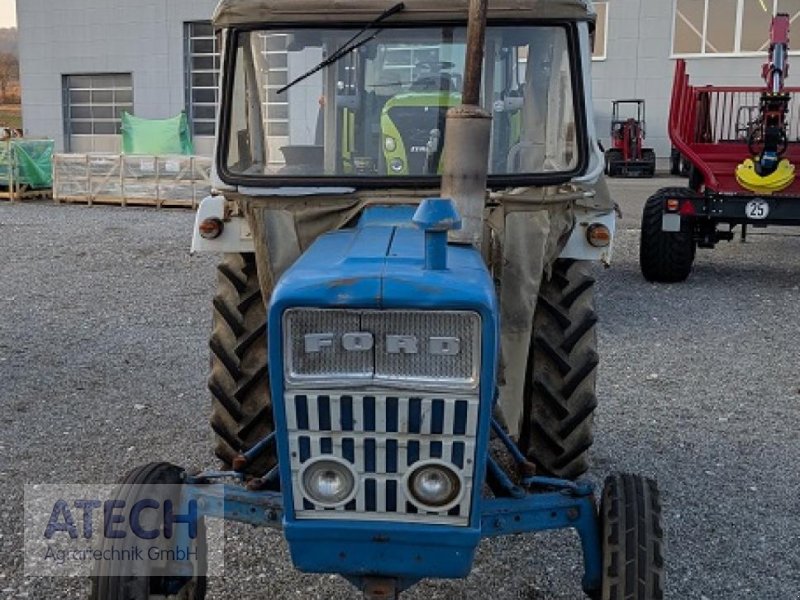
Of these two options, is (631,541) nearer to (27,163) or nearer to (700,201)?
(700,201)

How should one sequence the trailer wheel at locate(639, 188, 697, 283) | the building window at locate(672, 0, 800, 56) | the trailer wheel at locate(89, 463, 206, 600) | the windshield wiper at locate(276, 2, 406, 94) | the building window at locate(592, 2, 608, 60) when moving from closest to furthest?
1. the trailer wheel at locate(89, 463, 206, 600)
2. the windshield wiper at locate(276, 2, 406, 94)
3. the trailer wheel at locate(639, 188, 697, 283)
4. the building window at locate(672, 0, 800, 56)
5. the building window at locate(592, 2, 608, 60)

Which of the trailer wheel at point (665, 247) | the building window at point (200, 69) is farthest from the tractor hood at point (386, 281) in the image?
the building window at point (200, 69)

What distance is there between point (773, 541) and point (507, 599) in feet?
4.26

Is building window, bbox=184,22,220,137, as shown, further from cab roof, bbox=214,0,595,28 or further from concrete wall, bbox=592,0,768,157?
cab roof, bbox=214,0,595,28

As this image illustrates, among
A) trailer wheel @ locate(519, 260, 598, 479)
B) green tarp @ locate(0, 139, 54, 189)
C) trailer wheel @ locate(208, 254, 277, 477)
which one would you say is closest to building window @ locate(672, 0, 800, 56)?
green tarp @ locate(0, 139, 54, 189)

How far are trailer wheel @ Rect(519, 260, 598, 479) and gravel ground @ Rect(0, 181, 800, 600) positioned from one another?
0.48m

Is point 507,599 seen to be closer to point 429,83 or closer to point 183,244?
point 429,83

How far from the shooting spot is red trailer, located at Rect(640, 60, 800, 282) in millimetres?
9312

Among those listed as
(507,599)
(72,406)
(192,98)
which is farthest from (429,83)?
(192,98)

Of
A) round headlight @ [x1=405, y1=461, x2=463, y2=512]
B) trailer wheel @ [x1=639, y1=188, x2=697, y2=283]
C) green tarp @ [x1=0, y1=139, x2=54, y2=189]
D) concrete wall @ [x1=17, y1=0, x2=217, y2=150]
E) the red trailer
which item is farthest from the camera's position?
concrete wall @ [x1=17, y1=0, x2=217, y2=150]

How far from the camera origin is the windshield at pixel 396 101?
3846 millimetres

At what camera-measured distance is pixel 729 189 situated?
31.5 ft

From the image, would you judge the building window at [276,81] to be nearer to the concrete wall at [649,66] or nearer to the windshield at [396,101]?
the windshield at [396,101]

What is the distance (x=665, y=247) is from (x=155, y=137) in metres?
13.5
